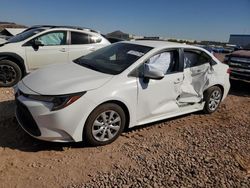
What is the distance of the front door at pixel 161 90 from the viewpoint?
4.61m

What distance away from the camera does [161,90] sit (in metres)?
4.82

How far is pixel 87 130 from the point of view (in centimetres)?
406

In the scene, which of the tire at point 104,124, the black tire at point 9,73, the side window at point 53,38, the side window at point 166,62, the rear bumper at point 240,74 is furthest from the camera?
the rear bumper at point 240,74

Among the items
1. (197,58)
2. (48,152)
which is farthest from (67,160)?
(197,58)

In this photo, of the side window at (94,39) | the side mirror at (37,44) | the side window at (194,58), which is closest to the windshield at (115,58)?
the side window at (194,58)

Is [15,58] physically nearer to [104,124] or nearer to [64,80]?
[64,80]

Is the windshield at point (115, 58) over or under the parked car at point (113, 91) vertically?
over

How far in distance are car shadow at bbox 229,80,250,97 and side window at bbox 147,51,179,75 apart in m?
4.17

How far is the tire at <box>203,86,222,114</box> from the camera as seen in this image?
5945 mm

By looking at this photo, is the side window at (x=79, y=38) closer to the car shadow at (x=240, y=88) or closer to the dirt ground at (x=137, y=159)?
the dirt ground at (x=137, y=159)

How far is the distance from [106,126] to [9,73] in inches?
164

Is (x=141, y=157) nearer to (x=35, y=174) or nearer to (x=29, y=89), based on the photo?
(x=35, y=174)

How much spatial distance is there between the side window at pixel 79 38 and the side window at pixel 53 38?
0.81ft

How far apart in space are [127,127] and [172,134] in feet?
3.01
